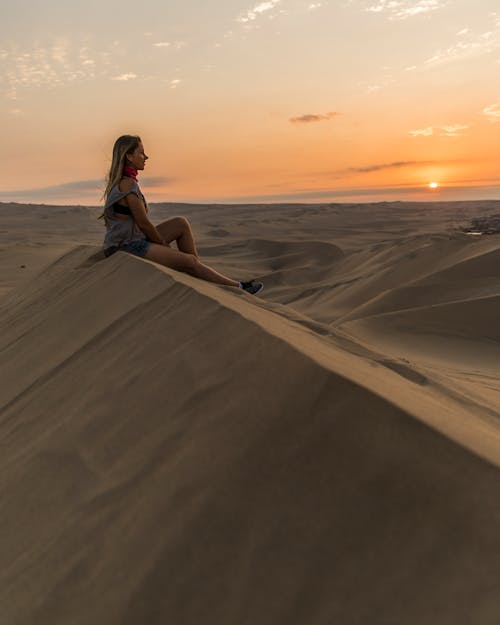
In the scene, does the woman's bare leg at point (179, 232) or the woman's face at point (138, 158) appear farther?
the woman's bare leg at point (179, 232)

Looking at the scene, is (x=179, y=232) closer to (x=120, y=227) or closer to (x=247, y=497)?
(x=120, y=227)

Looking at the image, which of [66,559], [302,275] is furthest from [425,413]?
[302,275]

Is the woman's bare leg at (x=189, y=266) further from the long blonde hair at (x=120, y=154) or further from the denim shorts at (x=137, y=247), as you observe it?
the long blonde hair at (x=120, y=154)

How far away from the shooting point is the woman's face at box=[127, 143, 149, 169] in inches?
144

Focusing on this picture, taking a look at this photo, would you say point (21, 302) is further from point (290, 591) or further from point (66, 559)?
point (290, 591)

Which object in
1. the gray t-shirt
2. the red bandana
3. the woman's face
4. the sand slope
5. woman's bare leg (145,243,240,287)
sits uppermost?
the woman's face

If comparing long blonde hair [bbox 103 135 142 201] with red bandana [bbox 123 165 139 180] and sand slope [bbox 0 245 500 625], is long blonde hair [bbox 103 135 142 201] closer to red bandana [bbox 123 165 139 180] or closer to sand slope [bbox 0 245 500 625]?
red bandana [bbox 123 165 139 180]

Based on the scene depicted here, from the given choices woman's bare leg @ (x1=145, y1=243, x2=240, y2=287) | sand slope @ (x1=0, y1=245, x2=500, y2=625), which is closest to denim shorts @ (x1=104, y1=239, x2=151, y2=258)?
woman's bare leg @ (x1=145, y1=243, x2=240, y2=287)

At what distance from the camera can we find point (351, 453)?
1278mm

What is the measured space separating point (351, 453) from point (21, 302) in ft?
14.1

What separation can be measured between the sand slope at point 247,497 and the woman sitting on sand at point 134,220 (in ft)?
5.18

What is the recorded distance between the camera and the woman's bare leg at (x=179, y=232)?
13.4 feet

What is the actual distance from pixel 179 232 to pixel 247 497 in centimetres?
311

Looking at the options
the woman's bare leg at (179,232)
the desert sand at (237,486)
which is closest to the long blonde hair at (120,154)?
the woman's bare leg at (179,232)
